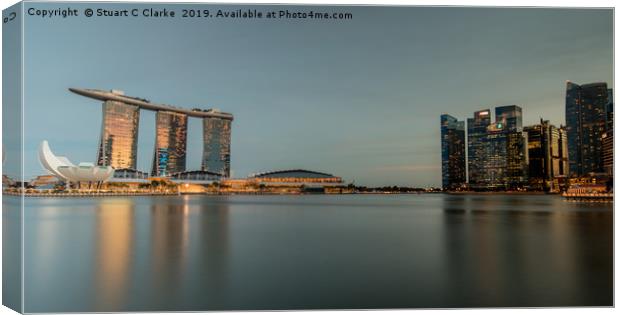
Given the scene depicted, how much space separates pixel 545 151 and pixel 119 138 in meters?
14.4

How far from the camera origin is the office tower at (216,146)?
18.6 m

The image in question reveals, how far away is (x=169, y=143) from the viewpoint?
72.2 ft

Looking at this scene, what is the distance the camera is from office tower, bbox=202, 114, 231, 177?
1864 cm

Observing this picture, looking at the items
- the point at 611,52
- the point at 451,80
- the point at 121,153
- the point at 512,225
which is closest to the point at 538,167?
the point at 512,225

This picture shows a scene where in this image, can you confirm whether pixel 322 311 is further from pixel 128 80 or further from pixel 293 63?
pixel 128 80

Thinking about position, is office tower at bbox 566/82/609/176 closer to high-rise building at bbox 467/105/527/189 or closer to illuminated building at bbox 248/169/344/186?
high-rise building at bbox 467/105/527/189

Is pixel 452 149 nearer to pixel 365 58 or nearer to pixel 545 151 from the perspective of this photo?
pixel 545 151

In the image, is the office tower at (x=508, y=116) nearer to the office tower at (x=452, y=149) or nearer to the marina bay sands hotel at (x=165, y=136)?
the office tower at (x=452, y=149)

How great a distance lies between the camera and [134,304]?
12.6ft

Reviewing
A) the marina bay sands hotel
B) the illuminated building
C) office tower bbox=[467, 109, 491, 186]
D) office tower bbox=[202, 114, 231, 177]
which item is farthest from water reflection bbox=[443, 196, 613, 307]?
the illuminated building

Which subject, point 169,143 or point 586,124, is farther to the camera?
point 169,143

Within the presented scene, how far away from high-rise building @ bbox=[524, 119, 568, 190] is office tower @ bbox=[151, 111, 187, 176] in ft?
36.7

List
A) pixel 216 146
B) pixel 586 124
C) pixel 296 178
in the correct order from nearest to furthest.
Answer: pixel 586 124, pixel 216 146, pixel 296 178

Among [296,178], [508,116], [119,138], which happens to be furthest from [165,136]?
[508,116]
